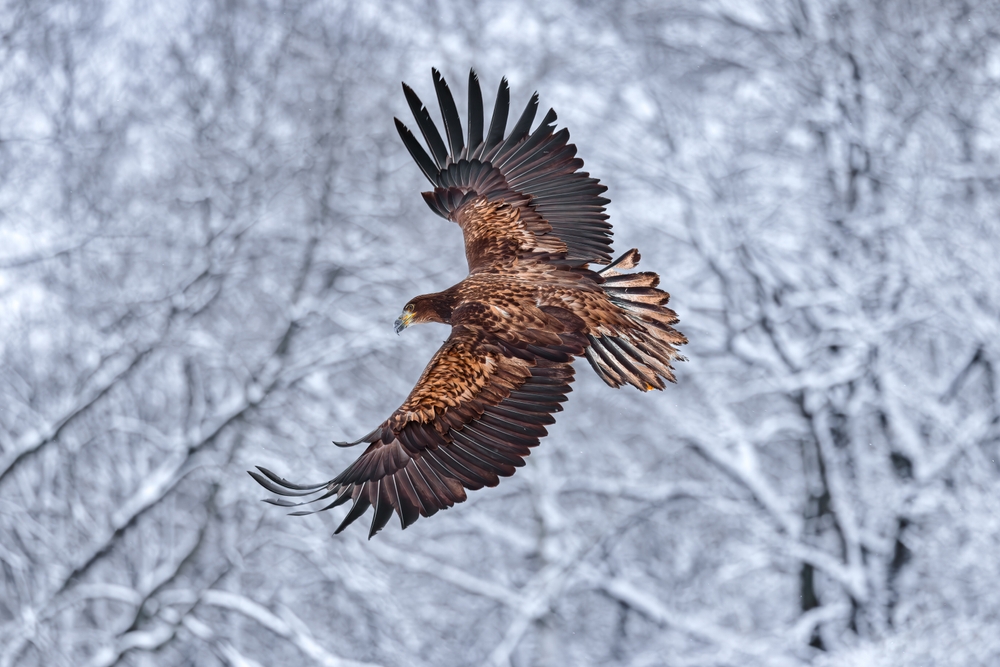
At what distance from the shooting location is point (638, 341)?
6.43 m

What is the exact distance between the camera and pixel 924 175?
11688 mm

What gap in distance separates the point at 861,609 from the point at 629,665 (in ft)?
7.08

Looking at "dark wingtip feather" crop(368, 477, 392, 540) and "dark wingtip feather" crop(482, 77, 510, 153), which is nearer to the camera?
"dark wingtip feather" crop(368, 477, 392, 540)

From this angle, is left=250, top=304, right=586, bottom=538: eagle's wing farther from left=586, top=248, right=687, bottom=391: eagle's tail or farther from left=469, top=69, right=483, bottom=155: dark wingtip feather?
left=469, top=69, right=483, bottom=155: dark wingtip feather

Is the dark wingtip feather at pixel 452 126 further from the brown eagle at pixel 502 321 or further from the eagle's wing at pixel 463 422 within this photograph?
the eagle's wing at pixel 463 422

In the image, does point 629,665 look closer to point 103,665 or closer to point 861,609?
point 861,609

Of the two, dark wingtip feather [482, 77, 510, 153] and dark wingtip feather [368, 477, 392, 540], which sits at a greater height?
dark wingtip feather [482, 77, 510, 153]

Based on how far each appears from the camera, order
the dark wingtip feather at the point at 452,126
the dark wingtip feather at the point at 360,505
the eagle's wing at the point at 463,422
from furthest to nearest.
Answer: the dark wingtip feather at the point at 452,126, the eagle's wing at the point at 463,422, the dark wingtip feather at the point at 360,505

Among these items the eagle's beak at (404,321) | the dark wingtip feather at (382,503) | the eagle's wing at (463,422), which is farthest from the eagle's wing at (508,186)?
the dark wingtip feather at (382,503)

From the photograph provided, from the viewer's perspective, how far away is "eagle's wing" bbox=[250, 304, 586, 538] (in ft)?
18.3

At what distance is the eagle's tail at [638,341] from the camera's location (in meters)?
6.41

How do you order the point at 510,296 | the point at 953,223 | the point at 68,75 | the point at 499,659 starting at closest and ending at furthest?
the point at 510,296 → the point at 499,659 → the point at 953,223 → the point at 68,75

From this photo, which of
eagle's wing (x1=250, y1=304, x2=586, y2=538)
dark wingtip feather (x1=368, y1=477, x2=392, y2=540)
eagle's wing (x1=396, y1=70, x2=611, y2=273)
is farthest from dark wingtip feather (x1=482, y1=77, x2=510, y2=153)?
dark wingtip feather (x1=368, y1=477, x2=392, y2=540)

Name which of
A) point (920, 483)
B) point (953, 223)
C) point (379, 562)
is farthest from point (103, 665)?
point (953, 223)
